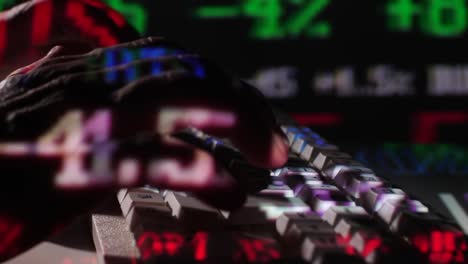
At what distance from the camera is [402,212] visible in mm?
456

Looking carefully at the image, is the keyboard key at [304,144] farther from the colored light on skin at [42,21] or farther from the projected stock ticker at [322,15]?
the projected stock ticker at [322,15]

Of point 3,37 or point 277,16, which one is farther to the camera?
point 277,16

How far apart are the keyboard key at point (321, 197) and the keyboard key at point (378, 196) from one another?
19 mm

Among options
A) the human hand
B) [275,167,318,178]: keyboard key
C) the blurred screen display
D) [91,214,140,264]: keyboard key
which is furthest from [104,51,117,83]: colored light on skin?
the blurred screen display

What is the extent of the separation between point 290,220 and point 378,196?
101 millimetres

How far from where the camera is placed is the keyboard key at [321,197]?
0.49 m

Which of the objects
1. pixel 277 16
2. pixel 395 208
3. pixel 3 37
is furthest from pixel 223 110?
pixel 277 16

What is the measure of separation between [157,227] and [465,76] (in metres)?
0.97

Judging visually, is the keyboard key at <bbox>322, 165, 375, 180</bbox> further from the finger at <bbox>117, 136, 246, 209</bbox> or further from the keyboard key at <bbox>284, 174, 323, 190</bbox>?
the finger at <bbox>117, 136, 246, 209</bbox>

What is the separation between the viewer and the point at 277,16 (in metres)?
1.25

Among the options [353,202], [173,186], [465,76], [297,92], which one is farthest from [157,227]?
[465,76]

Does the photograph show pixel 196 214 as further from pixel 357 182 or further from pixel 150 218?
pixel 357 182

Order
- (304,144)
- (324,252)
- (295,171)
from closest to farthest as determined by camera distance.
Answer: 1. (324,252)
2. (295,171)
3. (304,144)

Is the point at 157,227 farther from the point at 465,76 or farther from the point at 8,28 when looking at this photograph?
the point at 465,76
